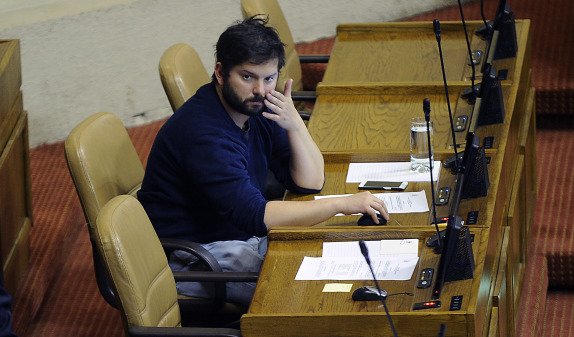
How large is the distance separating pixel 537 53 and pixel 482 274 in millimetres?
2469

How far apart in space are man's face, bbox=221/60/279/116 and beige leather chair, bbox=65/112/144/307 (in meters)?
0.33

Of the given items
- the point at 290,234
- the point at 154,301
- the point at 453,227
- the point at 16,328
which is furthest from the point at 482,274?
the point at 16,328

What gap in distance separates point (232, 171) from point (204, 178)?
7cm

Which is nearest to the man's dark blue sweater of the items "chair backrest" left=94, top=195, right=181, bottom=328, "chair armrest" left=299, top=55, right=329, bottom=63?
"chair backrest" left=94, top=195, right=181, bottom=328

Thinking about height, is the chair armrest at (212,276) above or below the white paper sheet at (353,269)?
below

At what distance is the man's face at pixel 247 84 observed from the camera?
2.28 meters

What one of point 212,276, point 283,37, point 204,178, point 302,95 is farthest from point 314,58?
point 212,276

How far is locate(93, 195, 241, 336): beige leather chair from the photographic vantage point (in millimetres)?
1867

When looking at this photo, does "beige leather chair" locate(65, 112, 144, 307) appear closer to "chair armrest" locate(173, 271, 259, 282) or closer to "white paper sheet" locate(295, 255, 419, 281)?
"chair armrest" locate(173, 271, 259, 282)

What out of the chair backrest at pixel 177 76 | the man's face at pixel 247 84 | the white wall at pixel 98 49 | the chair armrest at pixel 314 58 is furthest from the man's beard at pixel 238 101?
the white wall at pixel 98 49

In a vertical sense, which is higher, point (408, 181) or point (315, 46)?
point (408, 181)

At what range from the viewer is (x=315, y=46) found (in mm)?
4594

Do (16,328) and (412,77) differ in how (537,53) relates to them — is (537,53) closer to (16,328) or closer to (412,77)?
(412,77)

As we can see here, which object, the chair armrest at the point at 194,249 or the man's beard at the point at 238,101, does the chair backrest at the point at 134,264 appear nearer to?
the chair armrest at the point at 194,249
